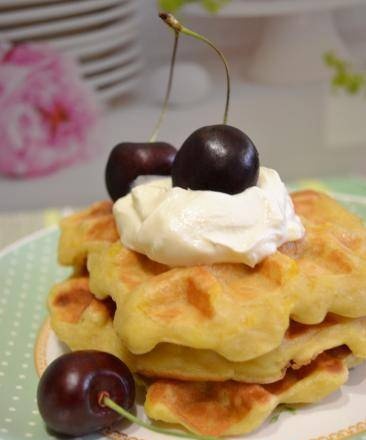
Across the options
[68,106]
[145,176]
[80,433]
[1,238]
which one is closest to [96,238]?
[145,176]

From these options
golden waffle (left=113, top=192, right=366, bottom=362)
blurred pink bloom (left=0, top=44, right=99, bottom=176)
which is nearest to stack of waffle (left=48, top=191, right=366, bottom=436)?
golden waffle (left=113, top=192, right=366, bottom=362)

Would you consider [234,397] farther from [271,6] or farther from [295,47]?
[295,47]

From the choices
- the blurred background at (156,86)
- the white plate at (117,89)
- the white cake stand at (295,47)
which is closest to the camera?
the blurred background at (156,86)

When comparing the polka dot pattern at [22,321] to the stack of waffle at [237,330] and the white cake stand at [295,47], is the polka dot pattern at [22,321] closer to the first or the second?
the stack of waffle at [237,330]

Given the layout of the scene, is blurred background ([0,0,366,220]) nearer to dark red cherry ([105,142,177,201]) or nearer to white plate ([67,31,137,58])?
white plate ([67,31,137,58])

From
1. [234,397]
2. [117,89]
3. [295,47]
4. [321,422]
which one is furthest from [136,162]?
[295,47]

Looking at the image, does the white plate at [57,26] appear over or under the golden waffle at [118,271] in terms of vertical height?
under

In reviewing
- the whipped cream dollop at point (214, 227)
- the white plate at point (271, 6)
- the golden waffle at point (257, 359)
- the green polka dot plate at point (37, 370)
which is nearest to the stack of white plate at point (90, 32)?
the white plate at point (271, 6)
